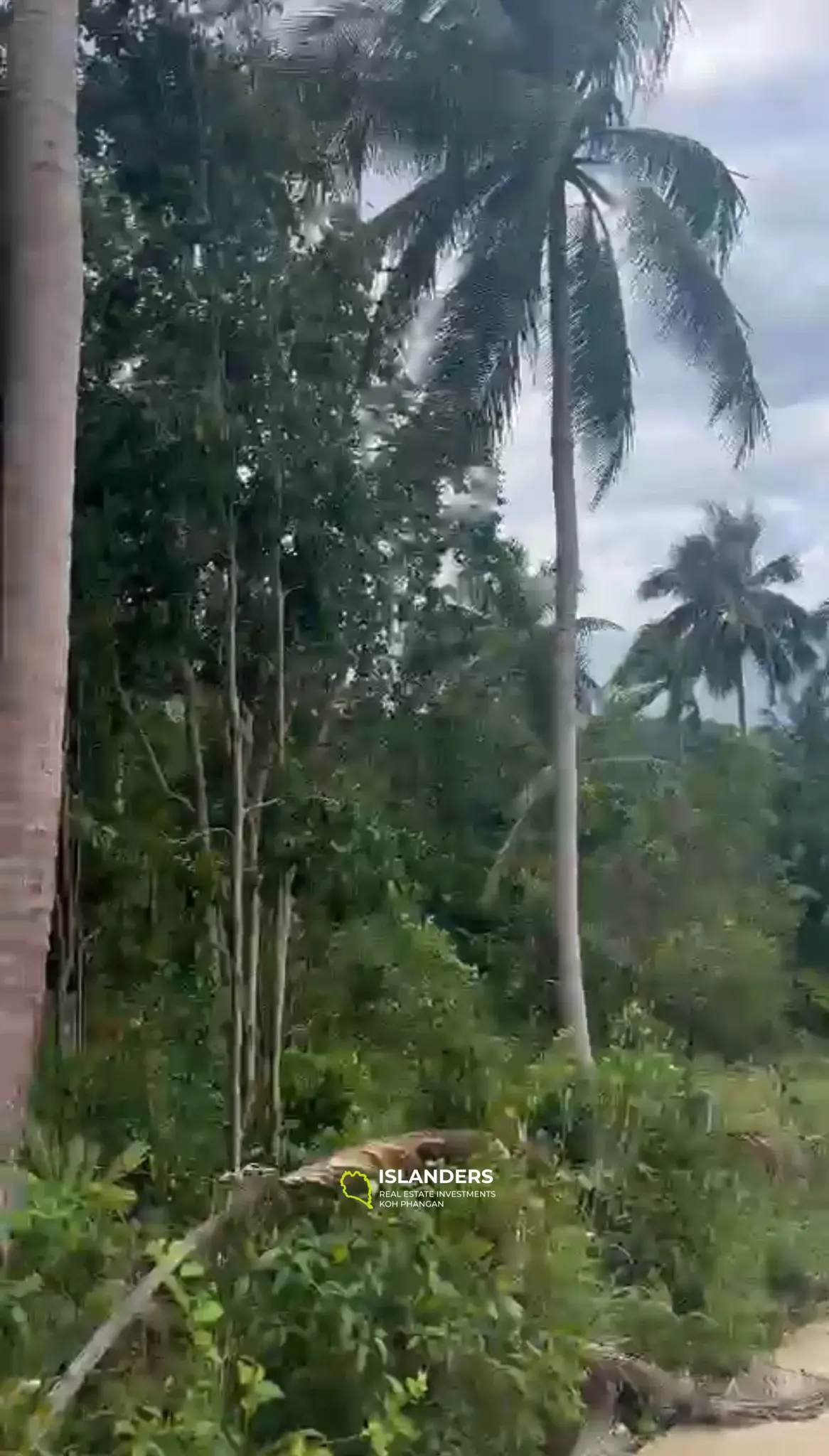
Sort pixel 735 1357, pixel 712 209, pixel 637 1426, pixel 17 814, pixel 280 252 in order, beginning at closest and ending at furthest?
1. pixel 17 814
2. pixel 637 1426
3. pixel 280 252
4. pixel 735 1357
5. pixel 712 209

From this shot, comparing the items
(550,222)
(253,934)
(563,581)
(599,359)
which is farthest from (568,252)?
(253,934)

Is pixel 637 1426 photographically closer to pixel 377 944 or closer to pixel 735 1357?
pixel 735 1357

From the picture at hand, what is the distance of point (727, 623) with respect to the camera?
21.4 m

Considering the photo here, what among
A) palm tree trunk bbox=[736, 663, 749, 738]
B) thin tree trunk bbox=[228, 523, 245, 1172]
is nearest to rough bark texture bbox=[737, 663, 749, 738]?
palm tree trunk bbox=[736, 663, 749, 738]

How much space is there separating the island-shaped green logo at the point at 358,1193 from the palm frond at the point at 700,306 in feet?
22.0

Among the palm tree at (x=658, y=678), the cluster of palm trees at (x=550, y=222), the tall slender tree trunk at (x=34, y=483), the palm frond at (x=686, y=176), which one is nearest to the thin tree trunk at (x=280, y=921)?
the cluster of palm trees at (x=550, y=222)

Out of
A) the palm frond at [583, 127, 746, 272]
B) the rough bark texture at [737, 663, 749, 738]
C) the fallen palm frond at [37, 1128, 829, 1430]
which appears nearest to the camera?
the fallen palm frond at [37, 1128, 829, 1430]

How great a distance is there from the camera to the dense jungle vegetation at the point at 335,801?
3.94m

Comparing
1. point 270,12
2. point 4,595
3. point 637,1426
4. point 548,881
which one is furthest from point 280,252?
point 548,881

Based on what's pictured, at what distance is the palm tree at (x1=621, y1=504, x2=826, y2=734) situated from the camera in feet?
56.6

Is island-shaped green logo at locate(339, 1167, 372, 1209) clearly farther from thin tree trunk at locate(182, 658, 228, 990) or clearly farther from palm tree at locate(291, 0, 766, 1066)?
palm tree at locate(291, 0, 766, 1066)

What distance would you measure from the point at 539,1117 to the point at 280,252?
382cm

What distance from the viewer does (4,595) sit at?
3859 millimetres

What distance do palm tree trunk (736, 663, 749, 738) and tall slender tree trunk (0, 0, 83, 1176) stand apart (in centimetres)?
1367
